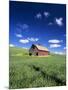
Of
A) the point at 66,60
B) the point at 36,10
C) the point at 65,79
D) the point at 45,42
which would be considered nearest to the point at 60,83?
the point at 65,79

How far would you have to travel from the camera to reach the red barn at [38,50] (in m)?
2.49

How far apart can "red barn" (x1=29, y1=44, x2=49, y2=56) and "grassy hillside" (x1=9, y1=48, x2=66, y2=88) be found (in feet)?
0.14

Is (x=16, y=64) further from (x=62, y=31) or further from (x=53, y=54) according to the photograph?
(x=62, y=31)

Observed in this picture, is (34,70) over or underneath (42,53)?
underneath

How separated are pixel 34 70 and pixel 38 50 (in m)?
0.21

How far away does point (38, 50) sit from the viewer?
8.27 ft

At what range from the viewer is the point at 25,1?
2.47 m

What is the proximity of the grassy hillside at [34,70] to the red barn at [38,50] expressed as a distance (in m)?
→ 0.04

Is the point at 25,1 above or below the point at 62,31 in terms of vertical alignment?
above

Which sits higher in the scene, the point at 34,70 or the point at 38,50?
the point at 38,50

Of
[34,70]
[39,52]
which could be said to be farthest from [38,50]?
[34,70]

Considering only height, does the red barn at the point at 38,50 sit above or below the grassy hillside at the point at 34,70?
above

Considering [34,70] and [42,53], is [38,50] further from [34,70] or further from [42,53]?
[34,70]

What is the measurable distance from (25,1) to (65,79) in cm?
92
